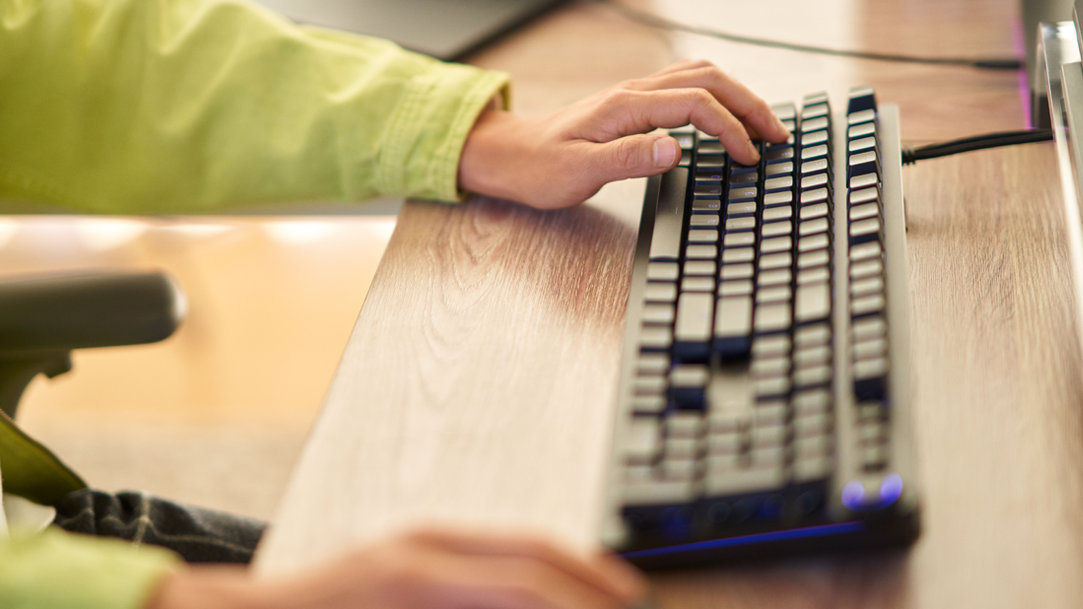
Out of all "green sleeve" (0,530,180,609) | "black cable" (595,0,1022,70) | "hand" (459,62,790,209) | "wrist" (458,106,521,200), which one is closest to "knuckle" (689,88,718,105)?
"hand" (459,62,790,209)

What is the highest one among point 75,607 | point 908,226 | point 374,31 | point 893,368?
point 374,31

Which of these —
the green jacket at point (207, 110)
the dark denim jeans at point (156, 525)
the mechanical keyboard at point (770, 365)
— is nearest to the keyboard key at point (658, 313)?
the mechanical keyboard at point (770, 365)

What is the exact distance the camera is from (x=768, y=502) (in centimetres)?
37

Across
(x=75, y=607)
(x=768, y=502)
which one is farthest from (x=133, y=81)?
(x=768, y=502)

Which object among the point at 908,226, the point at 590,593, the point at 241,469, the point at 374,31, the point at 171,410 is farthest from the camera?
the point at 171,410

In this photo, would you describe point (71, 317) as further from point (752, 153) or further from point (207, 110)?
point (752, 153)

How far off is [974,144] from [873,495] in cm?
35

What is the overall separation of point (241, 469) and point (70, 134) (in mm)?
914

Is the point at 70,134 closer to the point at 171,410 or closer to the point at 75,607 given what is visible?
the point at 75,607

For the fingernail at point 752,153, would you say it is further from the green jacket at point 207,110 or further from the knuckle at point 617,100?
the green jacket at point 207,110

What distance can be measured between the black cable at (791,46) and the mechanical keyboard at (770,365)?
0.77 ft

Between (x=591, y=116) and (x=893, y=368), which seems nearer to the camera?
(x=893, y=368)

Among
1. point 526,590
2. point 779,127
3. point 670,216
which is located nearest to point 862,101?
point 779,127

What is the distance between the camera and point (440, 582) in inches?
13.6
